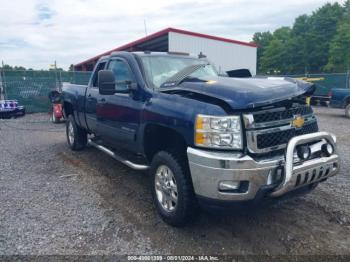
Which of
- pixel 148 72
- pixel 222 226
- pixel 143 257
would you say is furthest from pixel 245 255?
pixel 148 72

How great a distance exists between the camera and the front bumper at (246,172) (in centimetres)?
269

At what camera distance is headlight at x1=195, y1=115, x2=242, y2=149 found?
2783mm

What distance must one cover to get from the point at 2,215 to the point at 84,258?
1592 millimetres

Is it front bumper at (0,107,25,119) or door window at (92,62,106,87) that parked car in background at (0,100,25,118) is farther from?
door window at (92,62,106,87)

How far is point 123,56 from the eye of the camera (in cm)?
461

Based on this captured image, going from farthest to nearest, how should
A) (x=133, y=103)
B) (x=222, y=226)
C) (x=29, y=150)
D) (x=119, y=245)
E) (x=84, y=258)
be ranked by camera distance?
1. (x=29, y=150)
2. (x=133, y=103)
3. (x=222, y=226)
4. (x=119, y=245)
5. (x=84, y=258)

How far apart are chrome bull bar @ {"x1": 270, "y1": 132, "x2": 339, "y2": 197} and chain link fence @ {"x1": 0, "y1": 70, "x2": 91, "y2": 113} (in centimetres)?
1377

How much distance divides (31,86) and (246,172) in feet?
49.5

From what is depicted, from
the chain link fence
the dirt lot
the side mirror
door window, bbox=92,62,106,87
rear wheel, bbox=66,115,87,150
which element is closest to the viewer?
the dirt lot

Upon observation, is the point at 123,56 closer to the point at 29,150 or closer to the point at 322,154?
the point at 322,154

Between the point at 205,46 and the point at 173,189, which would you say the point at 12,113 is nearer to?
the point at 205,46

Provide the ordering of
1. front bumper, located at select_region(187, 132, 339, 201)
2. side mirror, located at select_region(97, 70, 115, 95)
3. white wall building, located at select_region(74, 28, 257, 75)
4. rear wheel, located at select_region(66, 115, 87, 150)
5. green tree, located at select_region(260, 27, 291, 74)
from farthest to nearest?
green tree, located at select_region(260, 27, 291, 74)
white wall building, located at select_region(74, 28, 257, 75)
rear wheel, located at select_region(66, 115, 87, 150)
side mirror, located at select_region(97, 70, 115, 95)
front bumper, located at select_region(187, 132, 339, 201)

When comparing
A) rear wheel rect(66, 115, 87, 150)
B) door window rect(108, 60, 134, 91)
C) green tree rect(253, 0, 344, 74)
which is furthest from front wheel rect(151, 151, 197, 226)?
green tree rect(253, 0, 344, 74)

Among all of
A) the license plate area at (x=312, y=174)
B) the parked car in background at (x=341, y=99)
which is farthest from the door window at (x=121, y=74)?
the parked car in background at (x=341, y=99)
